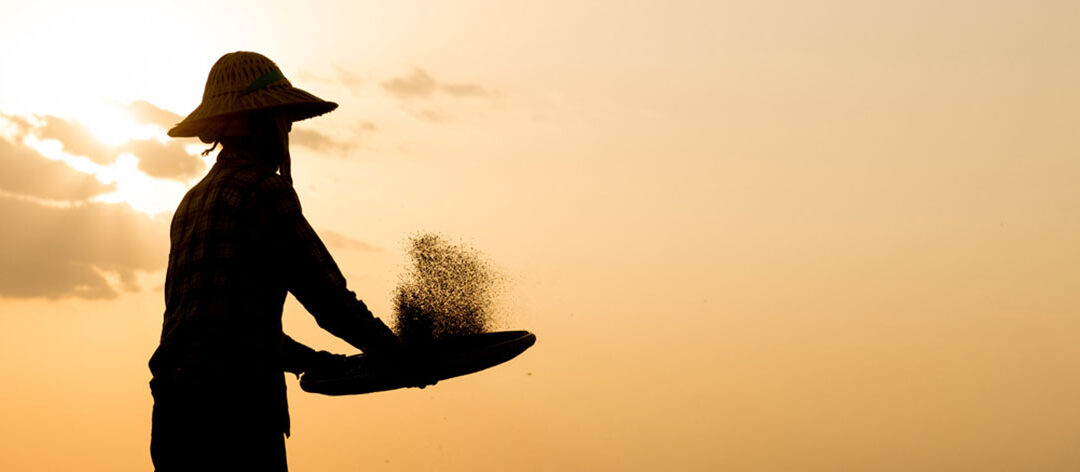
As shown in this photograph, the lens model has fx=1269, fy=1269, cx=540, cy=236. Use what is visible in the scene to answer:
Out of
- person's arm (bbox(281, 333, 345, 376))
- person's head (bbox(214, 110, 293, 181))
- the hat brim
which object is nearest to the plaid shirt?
person's head (bbox(214, 110, 293, 181))

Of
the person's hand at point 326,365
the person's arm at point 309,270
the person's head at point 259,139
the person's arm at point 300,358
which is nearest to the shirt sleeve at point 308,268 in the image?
the person's arm at point 309,270

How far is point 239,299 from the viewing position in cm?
622

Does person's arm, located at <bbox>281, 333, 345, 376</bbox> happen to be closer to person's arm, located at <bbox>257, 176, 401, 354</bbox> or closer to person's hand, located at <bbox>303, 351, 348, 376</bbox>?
person's hand, located at <bbox>303, 351, 348, 376</bbox>

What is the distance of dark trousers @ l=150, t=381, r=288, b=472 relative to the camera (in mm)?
6121

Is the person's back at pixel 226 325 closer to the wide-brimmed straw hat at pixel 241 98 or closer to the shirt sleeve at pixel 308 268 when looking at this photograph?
the shirt sleeve at pixel 308 268

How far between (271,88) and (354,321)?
1.32 m

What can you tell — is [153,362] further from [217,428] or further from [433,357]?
[433,357]

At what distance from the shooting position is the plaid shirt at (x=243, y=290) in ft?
20.2

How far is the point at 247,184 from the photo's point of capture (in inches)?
250

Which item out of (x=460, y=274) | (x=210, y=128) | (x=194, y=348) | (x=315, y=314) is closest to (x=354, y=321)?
(x=315, y=314)

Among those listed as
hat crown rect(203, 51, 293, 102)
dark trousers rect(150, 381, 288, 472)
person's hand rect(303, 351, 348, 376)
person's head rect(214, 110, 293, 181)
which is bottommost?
dark trousers rect(150, 381, 288, 472)

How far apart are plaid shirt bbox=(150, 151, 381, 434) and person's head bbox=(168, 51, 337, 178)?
0.19 metres

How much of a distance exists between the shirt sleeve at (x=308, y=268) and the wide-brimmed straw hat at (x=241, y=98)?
0.42 meters

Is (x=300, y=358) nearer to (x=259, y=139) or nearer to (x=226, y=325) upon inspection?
(x=226, y=325)
